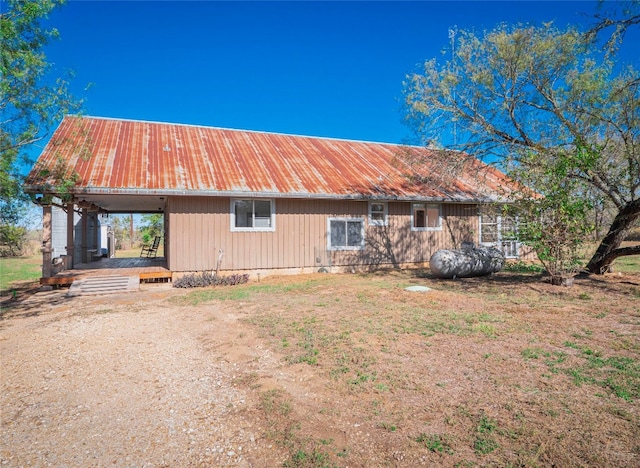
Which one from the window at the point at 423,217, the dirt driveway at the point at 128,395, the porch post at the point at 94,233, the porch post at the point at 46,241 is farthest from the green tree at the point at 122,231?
the dirt driveway at the point at 128,395

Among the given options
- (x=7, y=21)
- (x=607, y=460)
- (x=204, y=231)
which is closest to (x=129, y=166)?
(x=204, y=231)

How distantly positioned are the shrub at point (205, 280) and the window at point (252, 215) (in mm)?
1546

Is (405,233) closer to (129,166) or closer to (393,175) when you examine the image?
(393,175)

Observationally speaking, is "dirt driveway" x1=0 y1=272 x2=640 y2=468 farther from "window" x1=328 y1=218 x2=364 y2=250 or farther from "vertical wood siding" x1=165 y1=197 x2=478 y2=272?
"window" x1=328 y1=218 x2=364 y2=250

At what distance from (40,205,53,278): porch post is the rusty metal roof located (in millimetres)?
1022

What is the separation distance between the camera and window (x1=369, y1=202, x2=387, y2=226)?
13.5 m

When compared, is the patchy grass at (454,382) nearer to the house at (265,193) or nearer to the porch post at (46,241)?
the house at (265,193)

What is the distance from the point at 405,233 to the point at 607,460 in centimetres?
1167

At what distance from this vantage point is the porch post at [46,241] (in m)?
10.1

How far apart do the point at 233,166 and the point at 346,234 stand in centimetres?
460

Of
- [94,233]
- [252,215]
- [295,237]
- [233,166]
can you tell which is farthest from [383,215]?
[94,233]

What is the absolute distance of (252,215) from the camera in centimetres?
1204

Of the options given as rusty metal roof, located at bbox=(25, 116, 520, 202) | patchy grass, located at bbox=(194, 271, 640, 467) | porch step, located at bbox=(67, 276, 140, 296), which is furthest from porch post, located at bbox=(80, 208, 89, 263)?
patchy grass, located at bbox=(194, 271, 640, 467)

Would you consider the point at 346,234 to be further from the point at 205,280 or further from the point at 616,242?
the point at 616,242
